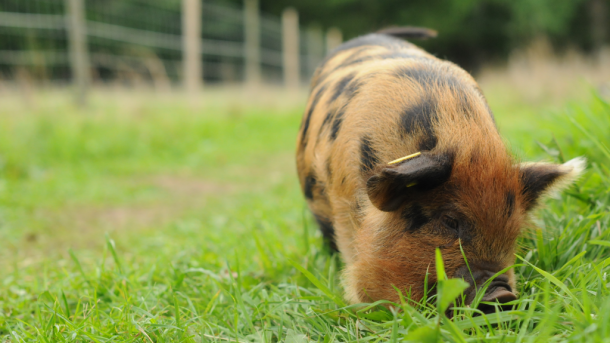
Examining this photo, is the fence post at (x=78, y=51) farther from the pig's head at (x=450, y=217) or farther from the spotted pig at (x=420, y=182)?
the pig's head at (x=450, y=217)

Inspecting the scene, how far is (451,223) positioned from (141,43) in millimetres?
9907

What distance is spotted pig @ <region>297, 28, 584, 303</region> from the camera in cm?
182

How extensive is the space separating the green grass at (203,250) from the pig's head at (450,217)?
0.43 ft

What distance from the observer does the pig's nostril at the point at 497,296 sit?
1.68m

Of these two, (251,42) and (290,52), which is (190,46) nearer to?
(251,42)

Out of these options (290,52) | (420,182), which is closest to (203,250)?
(420,182)

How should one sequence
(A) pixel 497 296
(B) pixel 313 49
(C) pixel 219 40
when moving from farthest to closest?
(B) pixel 313 49 → (C) pixel 219 40 → (A) pixel 497 296

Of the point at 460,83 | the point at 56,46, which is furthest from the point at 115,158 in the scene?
the point at 460,83

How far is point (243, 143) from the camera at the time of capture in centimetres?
879

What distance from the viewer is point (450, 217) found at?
1846mm

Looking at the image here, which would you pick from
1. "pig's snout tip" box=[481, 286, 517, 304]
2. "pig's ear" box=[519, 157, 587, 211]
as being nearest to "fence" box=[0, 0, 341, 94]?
"pig's ear" box=[519, 157, 587, 211]

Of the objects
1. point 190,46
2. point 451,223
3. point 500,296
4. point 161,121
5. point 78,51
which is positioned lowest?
point 500,296

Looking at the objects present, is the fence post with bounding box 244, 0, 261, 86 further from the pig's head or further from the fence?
the pig's head

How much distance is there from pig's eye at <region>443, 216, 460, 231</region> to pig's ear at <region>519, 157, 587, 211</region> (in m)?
0.36
